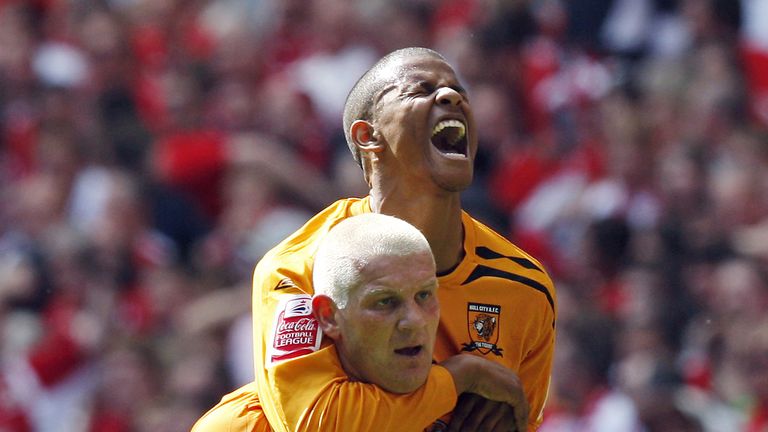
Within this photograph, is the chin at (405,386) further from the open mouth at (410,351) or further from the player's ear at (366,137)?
the player's ear at (366,137)

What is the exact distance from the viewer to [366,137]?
4668 mm

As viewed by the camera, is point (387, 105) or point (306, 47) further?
point (306, 47)

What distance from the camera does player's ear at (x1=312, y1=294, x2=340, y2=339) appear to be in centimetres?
438

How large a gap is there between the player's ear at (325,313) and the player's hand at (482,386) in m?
0.34

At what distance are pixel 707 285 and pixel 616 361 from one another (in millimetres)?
554

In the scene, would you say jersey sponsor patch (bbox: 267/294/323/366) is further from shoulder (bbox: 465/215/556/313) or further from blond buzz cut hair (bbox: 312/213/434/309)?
shoulder (bbox: 465/215/556/313)

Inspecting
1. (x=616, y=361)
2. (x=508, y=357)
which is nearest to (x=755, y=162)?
(x=616, y=361)

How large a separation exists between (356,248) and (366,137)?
1.53 feet

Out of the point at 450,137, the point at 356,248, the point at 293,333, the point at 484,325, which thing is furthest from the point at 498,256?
the point at 293,333

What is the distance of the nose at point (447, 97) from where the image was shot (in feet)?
15.0

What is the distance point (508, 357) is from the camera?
15.5 ft

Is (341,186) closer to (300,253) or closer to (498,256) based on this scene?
(498,256)

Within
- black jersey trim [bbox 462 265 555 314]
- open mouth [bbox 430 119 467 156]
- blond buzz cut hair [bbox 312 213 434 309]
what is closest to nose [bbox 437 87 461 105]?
open mouth [bbox 430 119 467 156]

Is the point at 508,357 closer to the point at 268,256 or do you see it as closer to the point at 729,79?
the point at 268,256
